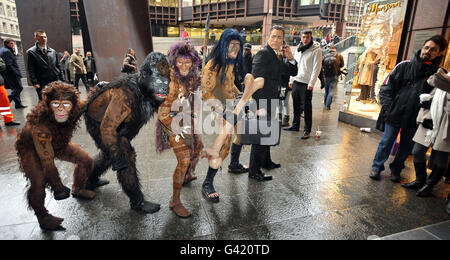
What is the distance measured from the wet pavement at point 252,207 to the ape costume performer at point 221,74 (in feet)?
1.39

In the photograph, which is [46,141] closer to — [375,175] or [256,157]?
[256,157]

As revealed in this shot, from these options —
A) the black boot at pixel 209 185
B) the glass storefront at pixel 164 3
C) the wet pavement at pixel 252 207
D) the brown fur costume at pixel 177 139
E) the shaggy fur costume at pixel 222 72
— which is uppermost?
the glass storefront at pixel 164 3

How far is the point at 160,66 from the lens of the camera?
2232 mm

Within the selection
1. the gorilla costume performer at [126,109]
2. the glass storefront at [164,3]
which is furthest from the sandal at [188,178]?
the glass storefront at [164,3]

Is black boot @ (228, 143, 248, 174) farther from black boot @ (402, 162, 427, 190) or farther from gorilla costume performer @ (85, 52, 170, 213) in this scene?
black boot @ (402, 162, 427, 190)

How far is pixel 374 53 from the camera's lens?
6.32m

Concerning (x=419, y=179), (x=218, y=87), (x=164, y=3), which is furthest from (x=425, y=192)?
(x=164, y=3)

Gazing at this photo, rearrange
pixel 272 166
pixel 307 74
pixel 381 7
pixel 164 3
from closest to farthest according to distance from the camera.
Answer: pixel 272 166 < pixel 307 74 < pixel 381 7 < pixel 164 3

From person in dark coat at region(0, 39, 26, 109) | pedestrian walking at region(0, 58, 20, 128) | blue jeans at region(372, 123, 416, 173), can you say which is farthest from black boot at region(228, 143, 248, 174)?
person in dark coat at region(0, 39, 26, 109)

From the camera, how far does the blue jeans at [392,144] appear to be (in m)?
3.44

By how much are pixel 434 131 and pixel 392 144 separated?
614 mm

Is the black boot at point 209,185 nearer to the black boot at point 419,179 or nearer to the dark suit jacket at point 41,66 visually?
the black boot at point 419,179
